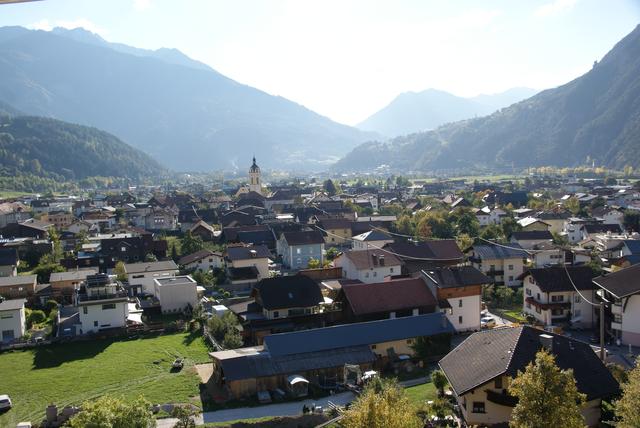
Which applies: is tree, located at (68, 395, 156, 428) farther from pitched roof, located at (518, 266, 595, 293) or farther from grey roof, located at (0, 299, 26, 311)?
pitched roof, located at (518, 266, 595, 293)

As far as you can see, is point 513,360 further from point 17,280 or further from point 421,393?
point 17,280

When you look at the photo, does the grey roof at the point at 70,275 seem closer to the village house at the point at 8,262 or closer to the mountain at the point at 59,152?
the village house at the point at 8,262

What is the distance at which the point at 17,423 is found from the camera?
1421 centimetres

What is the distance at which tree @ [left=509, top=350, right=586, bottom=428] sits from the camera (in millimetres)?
9328

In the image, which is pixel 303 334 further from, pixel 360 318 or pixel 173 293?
pixel 173 293

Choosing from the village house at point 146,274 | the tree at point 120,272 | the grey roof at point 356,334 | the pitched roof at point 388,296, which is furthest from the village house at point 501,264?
the tree at point 120,272

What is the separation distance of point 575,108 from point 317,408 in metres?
152

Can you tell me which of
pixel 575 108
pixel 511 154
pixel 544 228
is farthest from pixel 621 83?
pixel 544 228

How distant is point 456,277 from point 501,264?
7.91 meters

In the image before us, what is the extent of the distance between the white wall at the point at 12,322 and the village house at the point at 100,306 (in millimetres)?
2076

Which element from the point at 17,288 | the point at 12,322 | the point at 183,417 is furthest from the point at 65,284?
the point at 183,417

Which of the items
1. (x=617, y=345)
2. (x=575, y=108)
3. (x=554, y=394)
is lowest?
(x=617, y=345)

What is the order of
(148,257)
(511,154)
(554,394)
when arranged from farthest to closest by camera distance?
(511,154) → (148,257) → (554,394)

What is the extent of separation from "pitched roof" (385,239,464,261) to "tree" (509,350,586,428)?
64.0ft
